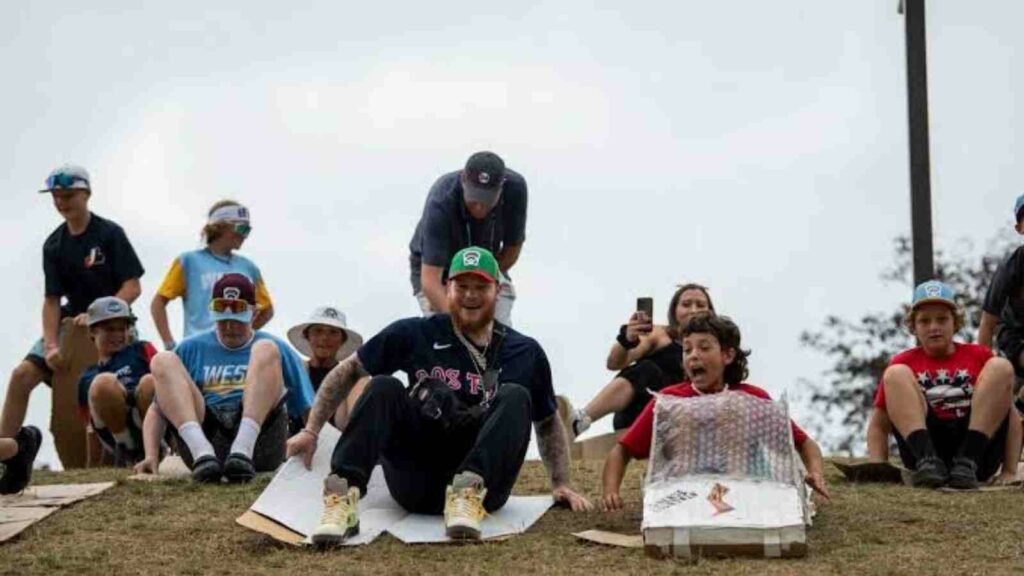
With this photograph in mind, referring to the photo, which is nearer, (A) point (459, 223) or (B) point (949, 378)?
(B) point (949, 378)

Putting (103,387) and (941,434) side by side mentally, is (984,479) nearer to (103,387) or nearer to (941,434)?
(941,434)

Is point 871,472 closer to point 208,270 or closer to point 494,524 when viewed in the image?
point 494,524

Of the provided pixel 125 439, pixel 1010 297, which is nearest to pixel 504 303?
pixel 125 439

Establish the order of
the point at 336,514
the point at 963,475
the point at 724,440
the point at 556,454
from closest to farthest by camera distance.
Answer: the point at 336,514, the point at 724,440, the point at 556,454, the point at 963,475

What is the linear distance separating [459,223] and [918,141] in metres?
3.28

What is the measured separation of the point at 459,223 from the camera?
11055 mm

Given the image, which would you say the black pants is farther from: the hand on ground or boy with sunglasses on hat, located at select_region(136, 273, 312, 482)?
boy with sunglasses on hat, located at select_region(136, 273, 312, 482)

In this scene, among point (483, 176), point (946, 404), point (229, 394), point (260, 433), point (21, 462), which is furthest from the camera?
point (229, 394)

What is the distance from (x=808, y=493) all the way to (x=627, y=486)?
71.9 inches

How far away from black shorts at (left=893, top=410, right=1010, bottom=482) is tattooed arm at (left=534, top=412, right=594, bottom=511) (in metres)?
1.94

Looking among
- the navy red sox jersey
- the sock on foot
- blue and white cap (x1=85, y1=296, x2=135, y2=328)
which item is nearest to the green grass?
the sock on foot

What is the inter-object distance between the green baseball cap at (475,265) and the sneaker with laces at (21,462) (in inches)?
97.1

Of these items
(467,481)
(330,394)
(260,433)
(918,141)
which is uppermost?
(918,141)

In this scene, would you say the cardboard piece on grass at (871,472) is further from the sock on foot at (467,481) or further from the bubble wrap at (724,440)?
the sock on foot at (467,481)
